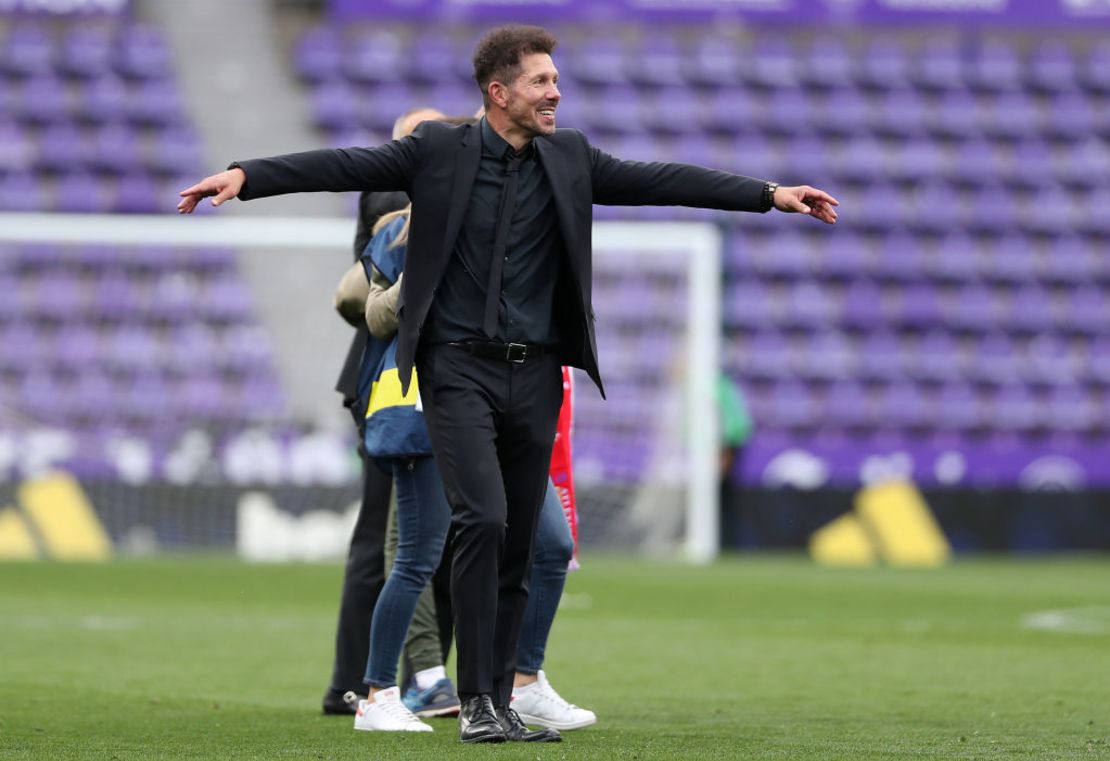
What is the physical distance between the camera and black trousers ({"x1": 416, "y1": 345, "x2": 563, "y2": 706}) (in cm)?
496

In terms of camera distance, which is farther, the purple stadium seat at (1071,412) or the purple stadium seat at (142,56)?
the purple stadium seat at (142,56)

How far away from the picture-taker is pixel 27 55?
19031 mm

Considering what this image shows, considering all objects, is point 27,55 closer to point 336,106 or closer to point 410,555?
point 336,106

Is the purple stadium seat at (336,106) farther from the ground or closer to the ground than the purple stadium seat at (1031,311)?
farther from the ground

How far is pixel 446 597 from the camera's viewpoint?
626 centimetres

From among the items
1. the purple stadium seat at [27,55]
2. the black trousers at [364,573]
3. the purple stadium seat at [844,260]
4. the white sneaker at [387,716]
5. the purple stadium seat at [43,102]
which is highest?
the purple stadium seat at [27,55]

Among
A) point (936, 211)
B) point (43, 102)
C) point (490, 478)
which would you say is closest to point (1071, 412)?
point (936, 211)

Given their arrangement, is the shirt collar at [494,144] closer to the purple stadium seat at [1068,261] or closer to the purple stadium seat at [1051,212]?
the purple stadium seat at [1068,261]

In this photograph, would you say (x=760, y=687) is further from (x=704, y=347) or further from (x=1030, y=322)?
Result: (x=1030, y=322)

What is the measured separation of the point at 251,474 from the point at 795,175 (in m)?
6.36

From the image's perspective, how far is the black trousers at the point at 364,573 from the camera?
6.04 m

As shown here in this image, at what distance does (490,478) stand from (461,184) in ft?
2.44

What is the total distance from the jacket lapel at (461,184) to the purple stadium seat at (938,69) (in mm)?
14691

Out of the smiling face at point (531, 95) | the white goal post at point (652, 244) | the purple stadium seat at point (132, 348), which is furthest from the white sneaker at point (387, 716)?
the purple stadium seat at point (132, 348)
